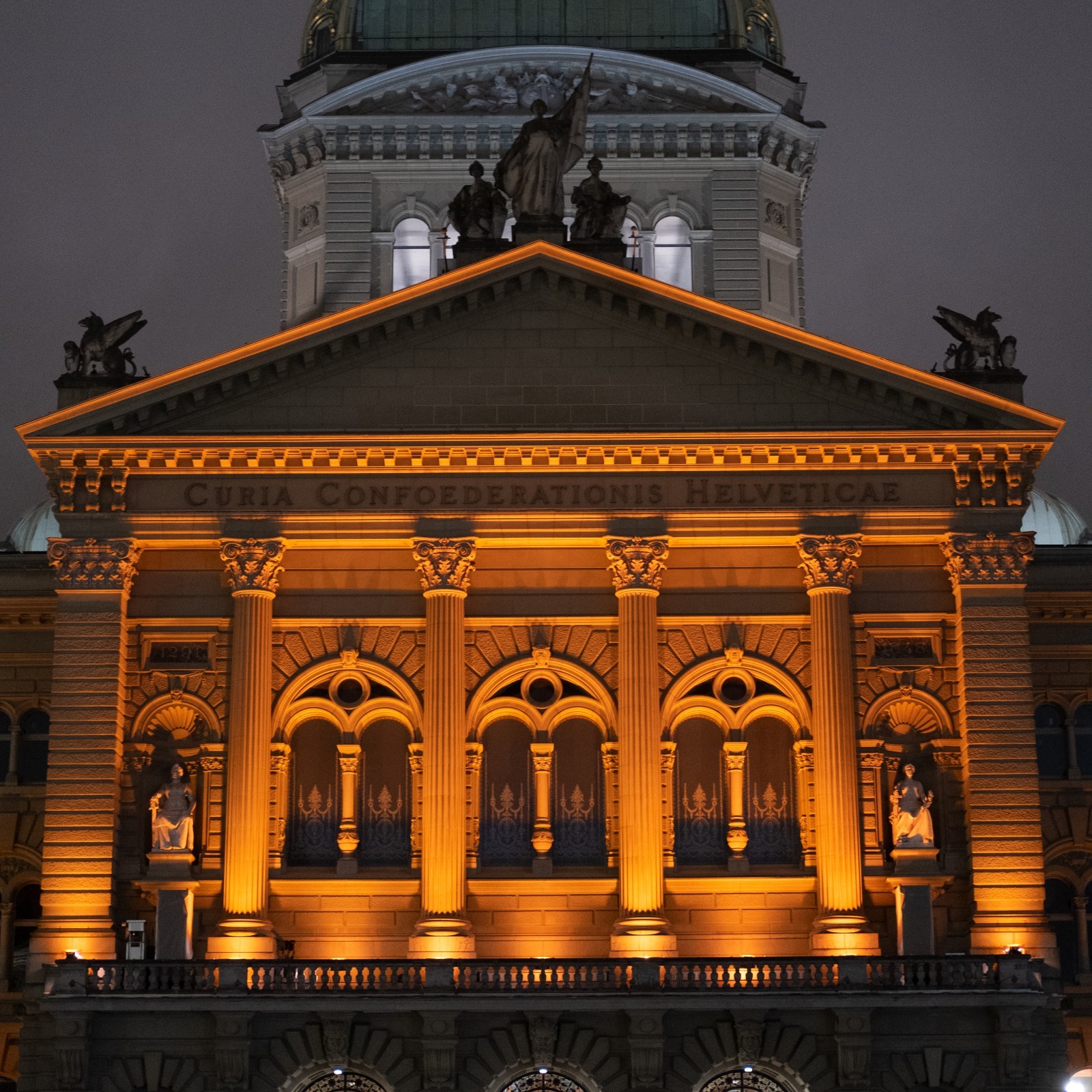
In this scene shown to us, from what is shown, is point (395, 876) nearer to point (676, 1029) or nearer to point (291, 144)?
point (676, 1029)

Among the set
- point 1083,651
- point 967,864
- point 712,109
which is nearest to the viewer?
point 967,864

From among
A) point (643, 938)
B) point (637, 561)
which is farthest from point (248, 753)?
point (637, 561)

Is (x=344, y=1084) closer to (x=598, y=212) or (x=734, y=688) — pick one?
(x=734, y=688)

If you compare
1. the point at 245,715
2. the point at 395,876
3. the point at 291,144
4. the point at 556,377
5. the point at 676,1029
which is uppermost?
the point at 291,144

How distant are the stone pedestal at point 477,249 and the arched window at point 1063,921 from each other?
1747cm

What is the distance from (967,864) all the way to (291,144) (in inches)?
997

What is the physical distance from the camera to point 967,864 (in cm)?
4231

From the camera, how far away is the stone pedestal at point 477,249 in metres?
44.2

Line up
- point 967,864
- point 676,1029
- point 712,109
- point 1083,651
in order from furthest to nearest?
point 712,109, point 1083,651, point 967,864, point 676,1029

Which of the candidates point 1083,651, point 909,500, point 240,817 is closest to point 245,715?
point 240,817

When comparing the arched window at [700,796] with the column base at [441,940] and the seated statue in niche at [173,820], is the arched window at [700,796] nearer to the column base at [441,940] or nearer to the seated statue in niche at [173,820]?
the column base at [441,940]

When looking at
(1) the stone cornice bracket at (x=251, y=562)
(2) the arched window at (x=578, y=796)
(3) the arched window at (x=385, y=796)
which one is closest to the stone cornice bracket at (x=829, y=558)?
(2) the arched window at (x=578, y=796)

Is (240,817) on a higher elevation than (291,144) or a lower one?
lower

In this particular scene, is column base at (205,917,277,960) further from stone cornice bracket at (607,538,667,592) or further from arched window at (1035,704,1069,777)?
arched window at (1035,704,1069,777)
